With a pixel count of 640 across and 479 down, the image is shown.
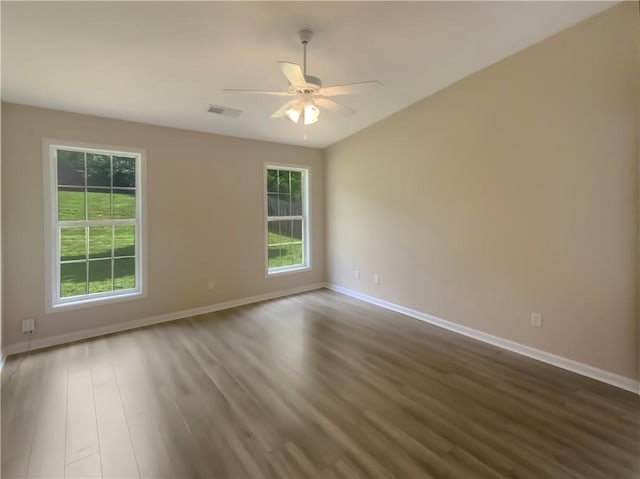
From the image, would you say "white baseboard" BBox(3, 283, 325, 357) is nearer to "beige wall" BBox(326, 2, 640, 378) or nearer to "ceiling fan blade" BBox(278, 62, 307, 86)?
"beige wall" BBox(326, 2, 640, 378)

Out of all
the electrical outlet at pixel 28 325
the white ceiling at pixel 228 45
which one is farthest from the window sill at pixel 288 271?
the electrical outlet at pixel 28 325

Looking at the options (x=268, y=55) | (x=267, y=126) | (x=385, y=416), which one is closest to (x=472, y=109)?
(x=268, y=55)

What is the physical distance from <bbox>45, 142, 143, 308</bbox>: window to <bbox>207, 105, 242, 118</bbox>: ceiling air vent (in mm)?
1057

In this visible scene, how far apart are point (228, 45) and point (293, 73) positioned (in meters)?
0.85

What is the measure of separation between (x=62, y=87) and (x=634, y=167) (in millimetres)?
4840

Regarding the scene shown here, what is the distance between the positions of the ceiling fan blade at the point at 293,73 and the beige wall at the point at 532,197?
84.7 inches

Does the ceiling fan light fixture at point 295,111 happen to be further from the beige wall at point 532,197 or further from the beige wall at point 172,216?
the beige wall at point 172,216

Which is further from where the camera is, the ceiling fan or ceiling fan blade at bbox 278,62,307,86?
the ceiling fan

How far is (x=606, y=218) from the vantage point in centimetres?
250

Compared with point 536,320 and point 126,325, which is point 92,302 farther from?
point 536,320

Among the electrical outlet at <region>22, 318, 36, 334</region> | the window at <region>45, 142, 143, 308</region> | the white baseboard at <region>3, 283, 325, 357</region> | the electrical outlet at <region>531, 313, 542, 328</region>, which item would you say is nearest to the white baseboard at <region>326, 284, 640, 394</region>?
the electrical outlet at <region>531, 313, 542, 328</region>

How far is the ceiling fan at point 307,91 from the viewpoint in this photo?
212cm

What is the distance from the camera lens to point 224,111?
3.64m

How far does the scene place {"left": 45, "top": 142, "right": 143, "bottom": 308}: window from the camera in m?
3.32
